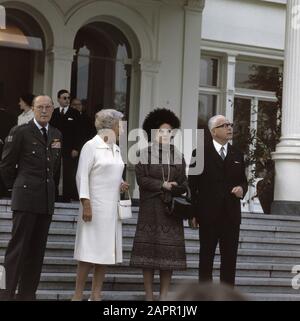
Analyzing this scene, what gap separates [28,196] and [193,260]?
2873mm

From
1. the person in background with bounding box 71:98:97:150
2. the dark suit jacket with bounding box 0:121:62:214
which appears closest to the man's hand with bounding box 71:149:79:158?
the person in background with bounding box 71:98:97:150

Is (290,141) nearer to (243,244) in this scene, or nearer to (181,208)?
(243,244)

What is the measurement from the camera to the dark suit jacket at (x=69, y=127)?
1084 centimetres

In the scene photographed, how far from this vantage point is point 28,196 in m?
6.40

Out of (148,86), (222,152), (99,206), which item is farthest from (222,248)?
(148,86)

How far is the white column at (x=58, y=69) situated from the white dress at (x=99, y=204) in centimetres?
648

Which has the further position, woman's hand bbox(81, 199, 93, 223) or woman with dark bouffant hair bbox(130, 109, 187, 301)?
woman with dark bouffant hair bbox(130, 109, 187, 301)

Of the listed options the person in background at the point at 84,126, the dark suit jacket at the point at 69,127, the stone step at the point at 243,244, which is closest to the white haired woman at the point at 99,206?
the stone step at the point at 243,244

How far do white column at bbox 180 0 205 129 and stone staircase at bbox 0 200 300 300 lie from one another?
4.00 metres

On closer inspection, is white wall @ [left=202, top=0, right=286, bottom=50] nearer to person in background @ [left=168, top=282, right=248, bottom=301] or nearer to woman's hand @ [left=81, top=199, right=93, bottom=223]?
woman's hand @ [left=81, top=199, right=93, bottom=223]

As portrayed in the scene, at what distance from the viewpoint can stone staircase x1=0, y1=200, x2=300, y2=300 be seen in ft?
24.9
